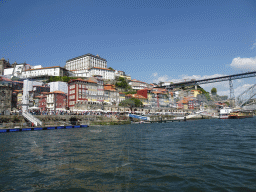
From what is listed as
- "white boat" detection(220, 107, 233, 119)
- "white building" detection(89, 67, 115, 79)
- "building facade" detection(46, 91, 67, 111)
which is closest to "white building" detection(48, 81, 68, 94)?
"building facade" detection(46, 91, 67, 111)

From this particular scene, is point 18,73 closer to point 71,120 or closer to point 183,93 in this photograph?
point 71,120

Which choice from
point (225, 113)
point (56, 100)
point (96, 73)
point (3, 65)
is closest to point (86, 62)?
point (96, 73)

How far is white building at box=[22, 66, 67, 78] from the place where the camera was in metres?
85.6

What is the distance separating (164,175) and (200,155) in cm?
389

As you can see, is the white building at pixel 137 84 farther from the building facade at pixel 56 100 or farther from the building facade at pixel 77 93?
the building facade at pixel 56 100

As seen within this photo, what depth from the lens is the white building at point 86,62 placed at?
99750 millimetres

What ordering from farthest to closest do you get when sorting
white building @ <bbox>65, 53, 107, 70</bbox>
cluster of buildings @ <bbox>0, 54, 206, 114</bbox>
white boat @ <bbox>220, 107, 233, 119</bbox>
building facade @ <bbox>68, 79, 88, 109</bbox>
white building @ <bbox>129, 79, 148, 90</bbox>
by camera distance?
white building @ <bbox>129, 79, 148, 90</bbox>, white building @ <bbox>65, 53, 107, 70</bbox>, white boat @ <bbox>220, 107, 233, 119</bbox>, building facade @ <bbox>68, 79, 88, 109</bbox>, cluster of buildings @ <bbox>0, 54, 206, 114</bbox>

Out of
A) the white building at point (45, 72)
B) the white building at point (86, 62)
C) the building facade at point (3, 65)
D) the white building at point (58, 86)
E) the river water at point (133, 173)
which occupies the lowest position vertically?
the river water at point (133, 173)

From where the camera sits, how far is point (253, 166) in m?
7.54

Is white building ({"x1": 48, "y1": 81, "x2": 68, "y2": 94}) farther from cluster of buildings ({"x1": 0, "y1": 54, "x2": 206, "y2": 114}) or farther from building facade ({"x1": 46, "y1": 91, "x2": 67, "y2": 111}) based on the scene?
building facade ({"x1": 46, "y1": 91, "x2": 67, "y2": 111})

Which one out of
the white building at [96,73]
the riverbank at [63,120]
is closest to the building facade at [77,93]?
the riverbank at [63,120]

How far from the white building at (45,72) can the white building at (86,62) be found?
1460 centimetres

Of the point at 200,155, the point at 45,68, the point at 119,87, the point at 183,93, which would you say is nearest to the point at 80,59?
the point at 45,68

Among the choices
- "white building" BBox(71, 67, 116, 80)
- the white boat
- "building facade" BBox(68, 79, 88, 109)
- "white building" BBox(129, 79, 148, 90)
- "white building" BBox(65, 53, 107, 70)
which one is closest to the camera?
"building facade" BBox(68, 79, 88, 109)
